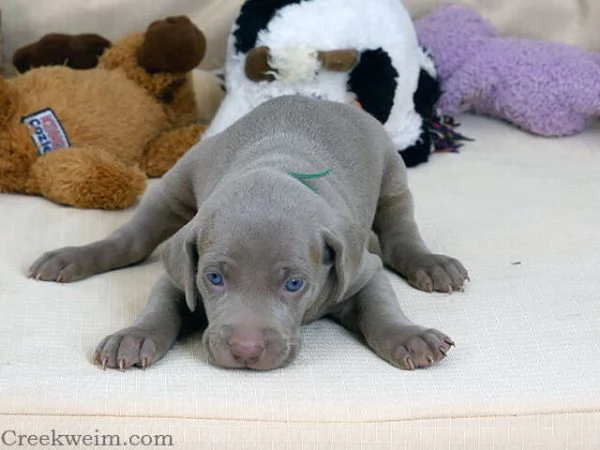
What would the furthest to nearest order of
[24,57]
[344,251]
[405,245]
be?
1. [24,57]
2. [405,245]
3. [344,251]

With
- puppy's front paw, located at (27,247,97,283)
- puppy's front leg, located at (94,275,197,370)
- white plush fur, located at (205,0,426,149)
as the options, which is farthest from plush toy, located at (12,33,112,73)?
puppy's front leg, located at (94,275,197,370)

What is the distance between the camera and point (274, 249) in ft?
6.31

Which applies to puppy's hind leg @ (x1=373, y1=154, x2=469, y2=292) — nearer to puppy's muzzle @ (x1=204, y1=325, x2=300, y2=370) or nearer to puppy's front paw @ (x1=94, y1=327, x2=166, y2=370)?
puppy's muzzle @ (x1=204, y1=325, x2=300, y2=370)

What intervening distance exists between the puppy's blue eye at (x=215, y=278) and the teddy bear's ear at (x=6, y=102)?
1.20 metres

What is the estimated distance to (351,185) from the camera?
2.35 m

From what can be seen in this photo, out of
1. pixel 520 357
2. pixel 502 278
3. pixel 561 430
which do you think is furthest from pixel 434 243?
pixel 561 430

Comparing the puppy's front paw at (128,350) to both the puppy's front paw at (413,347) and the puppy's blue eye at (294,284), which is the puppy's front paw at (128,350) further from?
the puppy's front paw at (413,347)

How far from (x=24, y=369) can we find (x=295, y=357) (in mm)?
479

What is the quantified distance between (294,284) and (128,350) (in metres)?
0.32

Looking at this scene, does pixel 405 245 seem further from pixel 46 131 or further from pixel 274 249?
pixel 46 131

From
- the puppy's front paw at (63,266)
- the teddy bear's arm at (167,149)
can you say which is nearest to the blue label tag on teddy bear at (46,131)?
the teddy bear's arm at (167,149)

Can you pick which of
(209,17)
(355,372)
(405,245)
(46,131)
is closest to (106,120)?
(46,131)

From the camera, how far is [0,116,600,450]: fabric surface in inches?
70.8

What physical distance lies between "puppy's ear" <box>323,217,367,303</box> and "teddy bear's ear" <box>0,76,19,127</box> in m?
1.23
